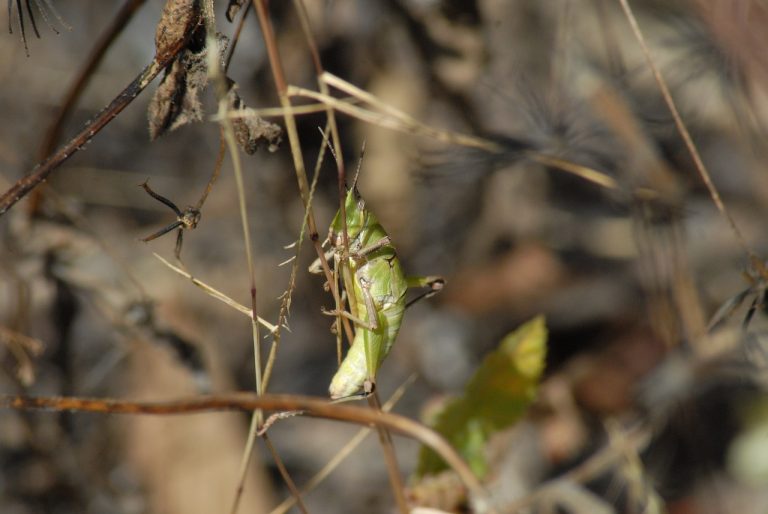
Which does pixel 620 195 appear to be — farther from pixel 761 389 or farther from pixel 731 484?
pixel 731 484

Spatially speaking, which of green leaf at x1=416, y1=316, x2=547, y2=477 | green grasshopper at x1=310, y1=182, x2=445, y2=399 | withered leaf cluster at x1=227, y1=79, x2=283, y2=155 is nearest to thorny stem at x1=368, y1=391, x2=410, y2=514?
green grasshopper at x1=310, y1=182, x2=445, y2=399

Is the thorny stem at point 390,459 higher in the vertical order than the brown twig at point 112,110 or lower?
lower

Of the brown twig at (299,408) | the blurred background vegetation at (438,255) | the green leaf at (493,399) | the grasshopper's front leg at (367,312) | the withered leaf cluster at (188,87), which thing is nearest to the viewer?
the brown twig at (299,408)

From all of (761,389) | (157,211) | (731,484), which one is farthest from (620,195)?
(157,211)

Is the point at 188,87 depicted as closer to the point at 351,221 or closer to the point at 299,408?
the point at 351,221

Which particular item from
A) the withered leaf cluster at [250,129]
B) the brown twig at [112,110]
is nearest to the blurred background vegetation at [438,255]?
the brown twig at [112,110]

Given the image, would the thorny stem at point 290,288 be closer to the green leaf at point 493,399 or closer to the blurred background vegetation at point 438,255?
the green leaf at point 493,399


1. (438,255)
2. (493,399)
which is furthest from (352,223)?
(438,255)
